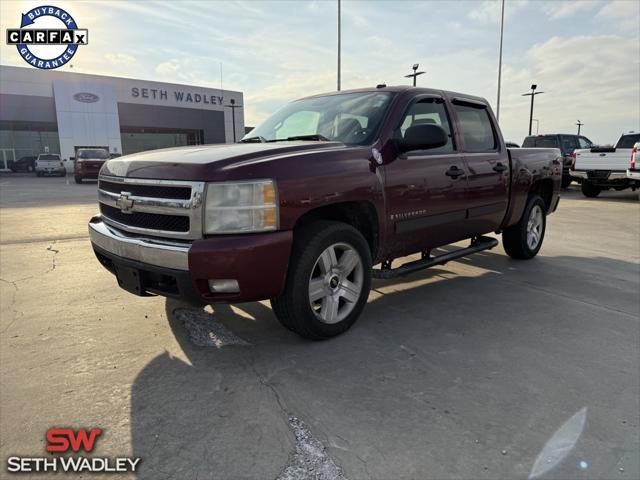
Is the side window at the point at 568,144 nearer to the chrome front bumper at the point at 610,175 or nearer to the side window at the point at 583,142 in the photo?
the side window at the point at 583,142

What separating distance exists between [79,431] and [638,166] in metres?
14.5

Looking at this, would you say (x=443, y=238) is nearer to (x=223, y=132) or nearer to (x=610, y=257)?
(x=610, y=257)

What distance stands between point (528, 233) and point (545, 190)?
772mm

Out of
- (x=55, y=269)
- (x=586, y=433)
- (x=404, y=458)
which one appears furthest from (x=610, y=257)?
(x=55, y=269)

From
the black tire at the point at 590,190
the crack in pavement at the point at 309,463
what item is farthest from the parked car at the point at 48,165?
the crack in pavement at the point at 309,463

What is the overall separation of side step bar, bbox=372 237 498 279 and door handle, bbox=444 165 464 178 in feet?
2.51

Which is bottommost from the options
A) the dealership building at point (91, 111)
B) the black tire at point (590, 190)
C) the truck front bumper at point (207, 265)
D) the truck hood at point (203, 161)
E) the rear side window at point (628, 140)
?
the black tire at point (590, 190)

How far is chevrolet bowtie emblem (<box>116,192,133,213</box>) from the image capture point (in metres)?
3.01

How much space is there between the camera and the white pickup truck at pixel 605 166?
13.5 m

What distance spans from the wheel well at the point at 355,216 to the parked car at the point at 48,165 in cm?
3254

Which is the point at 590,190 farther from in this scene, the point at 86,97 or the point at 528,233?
the point at 86,97

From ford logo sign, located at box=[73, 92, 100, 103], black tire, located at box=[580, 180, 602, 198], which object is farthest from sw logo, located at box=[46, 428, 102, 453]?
ford logo sign, located at box=[73, 92, 100, 103]

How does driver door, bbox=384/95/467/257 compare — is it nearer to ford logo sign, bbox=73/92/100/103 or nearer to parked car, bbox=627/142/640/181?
parked car, bbox=627/142/640/181

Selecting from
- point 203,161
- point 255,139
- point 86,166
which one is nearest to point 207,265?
point 203,161
